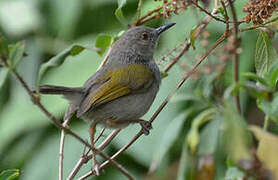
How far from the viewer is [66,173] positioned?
478 cm

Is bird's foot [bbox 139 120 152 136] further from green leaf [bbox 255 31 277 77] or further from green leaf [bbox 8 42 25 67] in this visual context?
green leaf [bbox 8 42 25 67]

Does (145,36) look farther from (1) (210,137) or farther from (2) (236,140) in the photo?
A: (2) (236,140)

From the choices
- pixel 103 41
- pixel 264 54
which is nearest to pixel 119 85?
pixel 103 41

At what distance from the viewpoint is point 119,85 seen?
3633 millimetres

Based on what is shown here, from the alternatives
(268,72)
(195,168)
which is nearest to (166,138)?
(195,168)

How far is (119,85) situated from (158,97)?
1.01 meters

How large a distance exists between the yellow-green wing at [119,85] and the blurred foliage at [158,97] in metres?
0.33

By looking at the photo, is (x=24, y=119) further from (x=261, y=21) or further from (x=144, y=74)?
(x=261, y=21)

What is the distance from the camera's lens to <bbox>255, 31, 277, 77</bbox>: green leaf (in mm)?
2316

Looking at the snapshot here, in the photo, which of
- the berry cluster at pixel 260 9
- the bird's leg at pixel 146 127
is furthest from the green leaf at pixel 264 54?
the bird's leg at pixel 146 127

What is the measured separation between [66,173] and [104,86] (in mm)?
1603

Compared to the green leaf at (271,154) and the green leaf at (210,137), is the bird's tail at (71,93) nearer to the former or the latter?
the green leaf at (210,137)

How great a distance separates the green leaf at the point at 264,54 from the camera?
2316 mm

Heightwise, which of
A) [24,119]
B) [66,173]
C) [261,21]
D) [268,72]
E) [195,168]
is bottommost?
[66,173]
